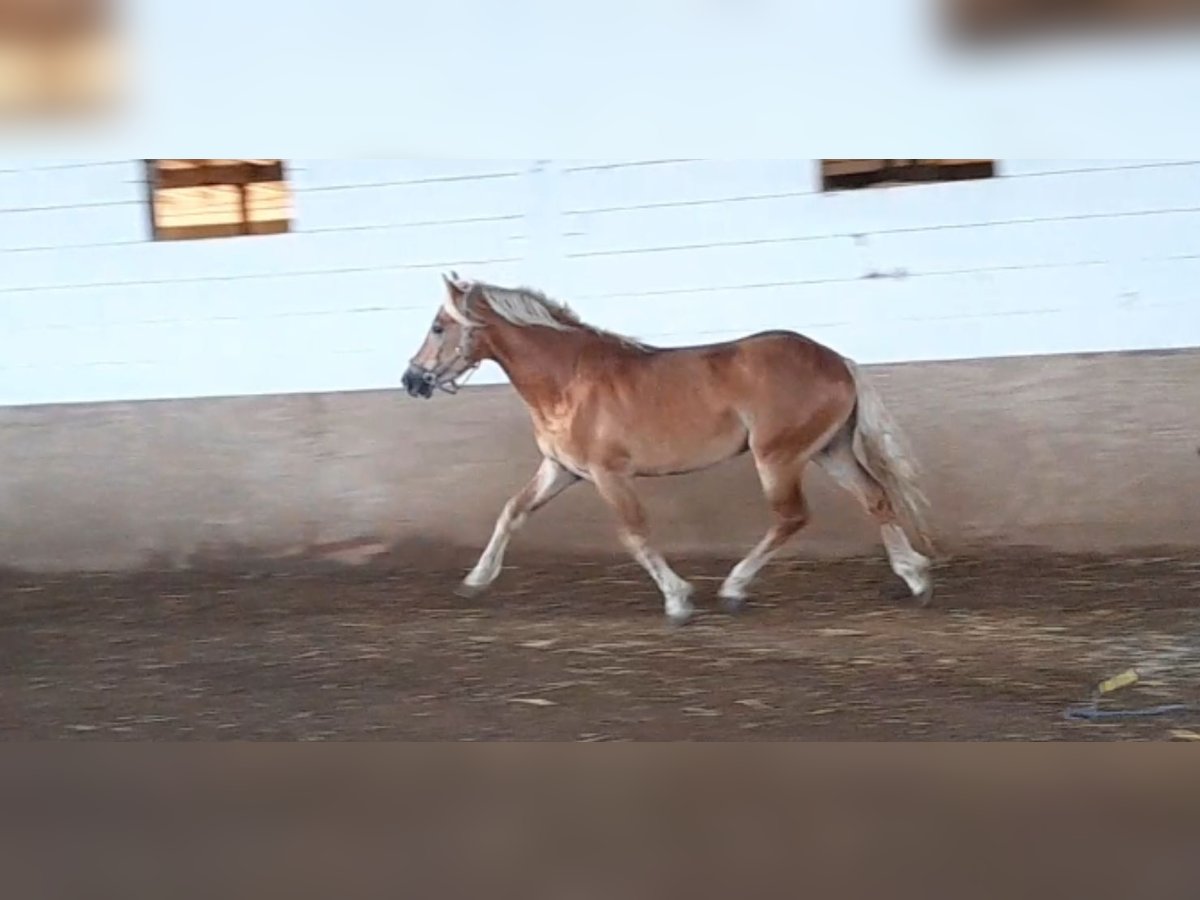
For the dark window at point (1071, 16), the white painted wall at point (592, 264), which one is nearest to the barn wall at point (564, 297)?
the white painted wall at point (592, 264)

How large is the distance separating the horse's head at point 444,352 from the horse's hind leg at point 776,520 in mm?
384

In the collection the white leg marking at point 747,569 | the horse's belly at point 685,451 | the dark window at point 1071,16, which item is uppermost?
the dark window at point 1071,16

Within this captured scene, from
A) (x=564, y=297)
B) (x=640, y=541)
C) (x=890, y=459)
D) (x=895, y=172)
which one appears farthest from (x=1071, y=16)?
(x=640, y=541)

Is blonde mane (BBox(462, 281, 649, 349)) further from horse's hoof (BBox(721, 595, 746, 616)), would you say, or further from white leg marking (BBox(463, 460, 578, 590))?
horse's hoof (BBox(721, 595, 746, 616))

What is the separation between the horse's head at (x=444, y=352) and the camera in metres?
1.61

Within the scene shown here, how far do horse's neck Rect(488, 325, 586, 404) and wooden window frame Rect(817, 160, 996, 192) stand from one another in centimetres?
37

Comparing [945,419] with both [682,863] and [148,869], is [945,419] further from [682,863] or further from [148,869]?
[148,869]

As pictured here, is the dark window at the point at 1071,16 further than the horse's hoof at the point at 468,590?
No

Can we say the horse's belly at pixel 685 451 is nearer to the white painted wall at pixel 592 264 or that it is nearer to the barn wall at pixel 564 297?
the barn wall at pixel 564 297

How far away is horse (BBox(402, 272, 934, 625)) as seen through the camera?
160 cm

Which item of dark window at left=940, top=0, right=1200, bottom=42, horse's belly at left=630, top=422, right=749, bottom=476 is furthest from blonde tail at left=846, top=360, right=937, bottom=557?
dark window at left=940, top=0, right=1200, bottom=42

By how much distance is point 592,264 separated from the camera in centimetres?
160

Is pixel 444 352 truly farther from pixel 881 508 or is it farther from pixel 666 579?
pixel 881 508

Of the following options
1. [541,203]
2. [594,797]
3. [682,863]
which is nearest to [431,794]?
[594,797]
